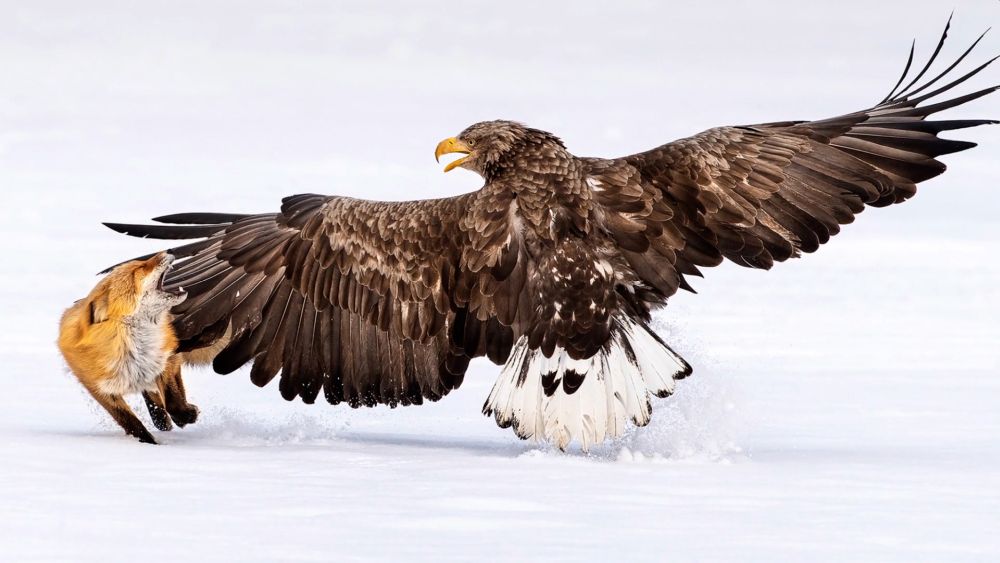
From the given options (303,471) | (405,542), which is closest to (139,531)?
(405,542)

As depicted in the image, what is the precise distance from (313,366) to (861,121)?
367 centimetres

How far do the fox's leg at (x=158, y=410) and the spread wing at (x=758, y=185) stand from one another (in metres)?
2.99

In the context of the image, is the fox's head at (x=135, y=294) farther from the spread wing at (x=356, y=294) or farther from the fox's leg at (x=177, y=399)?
the fox's leg at (x=177, y=399)

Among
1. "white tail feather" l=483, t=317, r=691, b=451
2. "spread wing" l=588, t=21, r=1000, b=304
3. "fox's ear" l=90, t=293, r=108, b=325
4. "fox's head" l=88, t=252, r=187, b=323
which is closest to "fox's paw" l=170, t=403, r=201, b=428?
"fox's head" l=88, t=252, r=187, b=323

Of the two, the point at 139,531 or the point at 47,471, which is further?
the point at 47,471

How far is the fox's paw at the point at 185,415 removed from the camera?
9.00 metres

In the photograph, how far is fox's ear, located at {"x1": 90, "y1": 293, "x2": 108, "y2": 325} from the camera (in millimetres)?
8516

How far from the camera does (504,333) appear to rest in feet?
26.7

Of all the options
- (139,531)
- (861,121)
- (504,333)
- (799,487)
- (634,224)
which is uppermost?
(861,121)

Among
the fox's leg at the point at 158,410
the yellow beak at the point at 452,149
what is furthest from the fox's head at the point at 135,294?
the yellow beak at the point at 452,149

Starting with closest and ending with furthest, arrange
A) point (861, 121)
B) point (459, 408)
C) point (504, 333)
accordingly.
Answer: point (504, 333)
point (861, 121)
point (459, 408)

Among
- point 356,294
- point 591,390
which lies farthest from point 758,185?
point 356,294

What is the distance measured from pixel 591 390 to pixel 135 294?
9.19ft

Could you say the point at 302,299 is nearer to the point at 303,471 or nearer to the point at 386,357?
the point at 386,357
